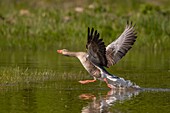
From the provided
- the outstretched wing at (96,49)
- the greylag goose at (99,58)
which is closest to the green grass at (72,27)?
the greylag goose at (99,58)

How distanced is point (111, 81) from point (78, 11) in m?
15.0

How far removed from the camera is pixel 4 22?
89.4 feet

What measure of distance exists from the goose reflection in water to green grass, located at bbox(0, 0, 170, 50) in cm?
1020

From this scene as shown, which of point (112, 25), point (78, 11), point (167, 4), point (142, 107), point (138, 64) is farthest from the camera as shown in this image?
point (167, 4)

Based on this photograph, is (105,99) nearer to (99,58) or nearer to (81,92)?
(81,92)

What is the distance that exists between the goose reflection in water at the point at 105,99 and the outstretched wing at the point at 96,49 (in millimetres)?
712

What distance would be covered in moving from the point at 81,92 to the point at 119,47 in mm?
2129

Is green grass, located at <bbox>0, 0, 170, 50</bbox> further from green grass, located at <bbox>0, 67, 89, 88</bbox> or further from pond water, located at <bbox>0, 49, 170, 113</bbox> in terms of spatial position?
green grass, located at <bbox>0, 67, 89, 88</bbox>

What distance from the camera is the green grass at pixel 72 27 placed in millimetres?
25500

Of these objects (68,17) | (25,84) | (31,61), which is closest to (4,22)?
(68,17)

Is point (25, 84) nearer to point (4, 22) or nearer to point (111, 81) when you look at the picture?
point (111, 81)

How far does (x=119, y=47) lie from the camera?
1576 cm

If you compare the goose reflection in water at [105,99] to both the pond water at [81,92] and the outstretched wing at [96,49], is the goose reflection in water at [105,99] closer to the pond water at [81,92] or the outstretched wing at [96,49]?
the pond water at [81,92]

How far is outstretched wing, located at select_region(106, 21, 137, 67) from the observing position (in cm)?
1534
